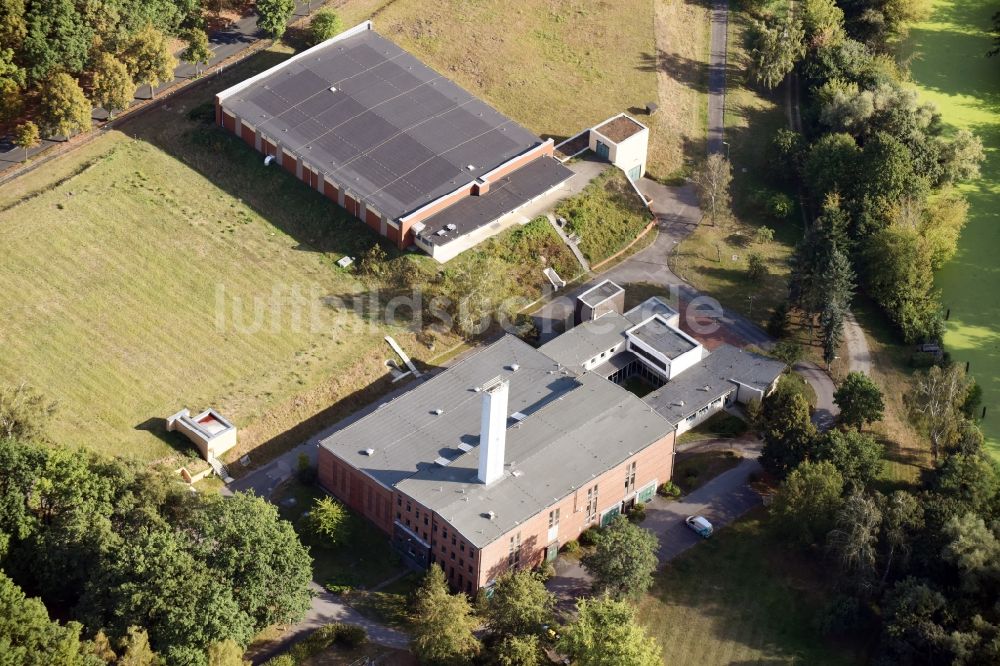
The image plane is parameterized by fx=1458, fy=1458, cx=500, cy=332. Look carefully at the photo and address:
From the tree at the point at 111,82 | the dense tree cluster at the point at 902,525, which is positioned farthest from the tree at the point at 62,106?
the dense tree cluster at the point at 902,525

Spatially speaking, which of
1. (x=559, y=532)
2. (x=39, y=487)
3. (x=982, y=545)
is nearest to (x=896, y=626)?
(x=982, y=545)

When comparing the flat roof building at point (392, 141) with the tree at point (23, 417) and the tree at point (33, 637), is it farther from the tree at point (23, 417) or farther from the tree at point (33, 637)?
the tree at point (33, 637)

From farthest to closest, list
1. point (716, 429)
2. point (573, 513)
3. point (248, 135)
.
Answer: point (248, 135) < point (716, 429) < point (573, 513)

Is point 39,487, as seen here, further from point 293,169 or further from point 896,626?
point 896,626

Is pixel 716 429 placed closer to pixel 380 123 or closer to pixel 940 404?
pixel 940 404

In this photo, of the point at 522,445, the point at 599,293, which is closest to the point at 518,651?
the point at 522,445

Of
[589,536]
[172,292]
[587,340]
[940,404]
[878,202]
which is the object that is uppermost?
[172,292]

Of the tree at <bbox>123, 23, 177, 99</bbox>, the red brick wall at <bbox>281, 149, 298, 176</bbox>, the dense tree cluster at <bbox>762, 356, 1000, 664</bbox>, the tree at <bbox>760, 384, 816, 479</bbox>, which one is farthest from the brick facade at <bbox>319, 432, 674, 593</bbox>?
the tree at <bbox>123, 23, 177, 99</bbox>

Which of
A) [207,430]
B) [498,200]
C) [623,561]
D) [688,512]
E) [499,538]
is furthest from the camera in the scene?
[498,200]
